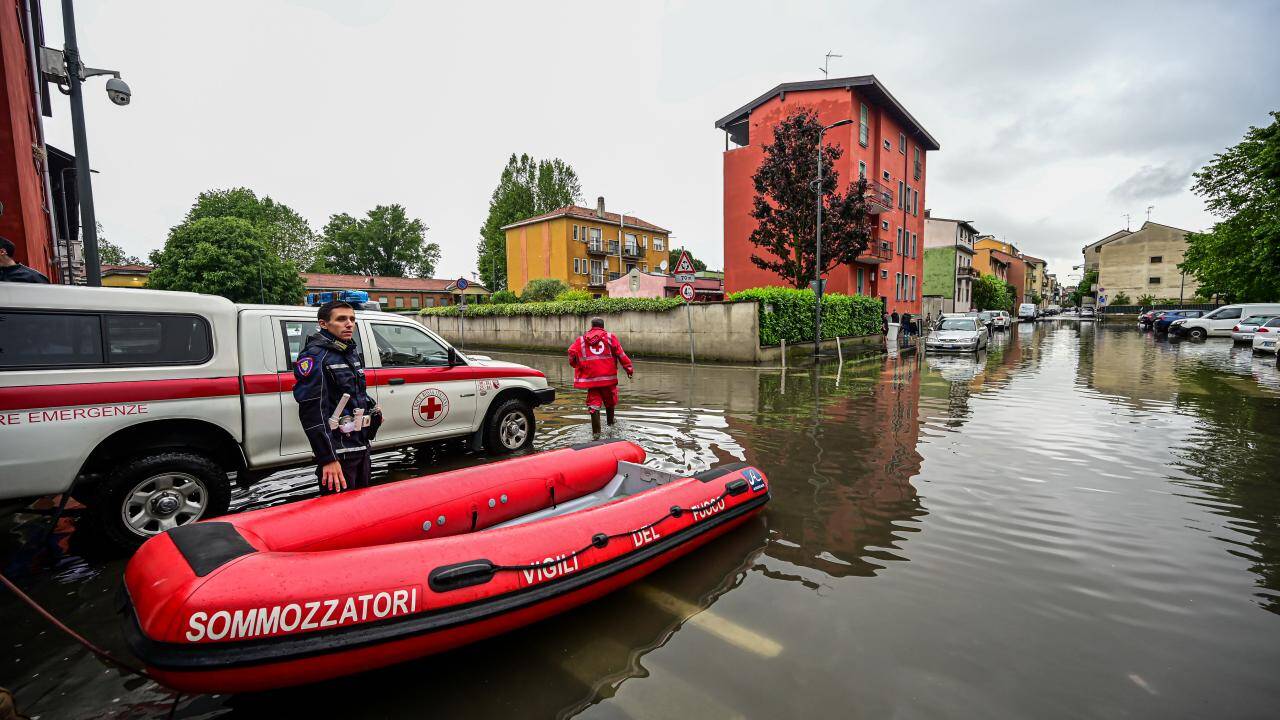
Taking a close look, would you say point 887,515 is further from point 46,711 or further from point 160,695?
point 46,711

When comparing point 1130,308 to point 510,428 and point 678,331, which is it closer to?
point 678,331

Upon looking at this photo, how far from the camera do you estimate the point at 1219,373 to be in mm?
14039

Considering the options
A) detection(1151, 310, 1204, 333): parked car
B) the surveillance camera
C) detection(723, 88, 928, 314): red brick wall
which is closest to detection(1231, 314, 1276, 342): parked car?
detection(1151, 310, 1204, 333): parked car

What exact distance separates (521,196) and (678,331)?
130 ft

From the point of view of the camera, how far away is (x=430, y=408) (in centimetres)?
600

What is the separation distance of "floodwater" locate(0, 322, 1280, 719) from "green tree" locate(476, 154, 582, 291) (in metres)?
50.4

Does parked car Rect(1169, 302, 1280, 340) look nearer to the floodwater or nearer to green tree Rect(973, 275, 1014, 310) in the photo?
the floodwater

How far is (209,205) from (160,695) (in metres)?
72.6

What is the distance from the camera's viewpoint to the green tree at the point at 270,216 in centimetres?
5744

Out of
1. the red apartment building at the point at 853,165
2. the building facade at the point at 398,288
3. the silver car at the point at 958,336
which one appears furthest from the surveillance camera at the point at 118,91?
the building facade at the point at 398,288

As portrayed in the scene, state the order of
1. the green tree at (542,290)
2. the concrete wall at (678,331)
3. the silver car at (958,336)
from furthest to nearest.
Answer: the green tree at (542,290), the silver car at (958,336), the concrete wall at (678,331)

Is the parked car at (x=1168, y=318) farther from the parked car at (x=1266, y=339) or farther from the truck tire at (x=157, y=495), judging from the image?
the truck tire at (x=157, y=495)

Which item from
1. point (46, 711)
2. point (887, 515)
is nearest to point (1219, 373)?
point (887, 515)

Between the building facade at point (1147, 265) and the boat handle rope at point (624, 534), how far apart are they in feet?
261
